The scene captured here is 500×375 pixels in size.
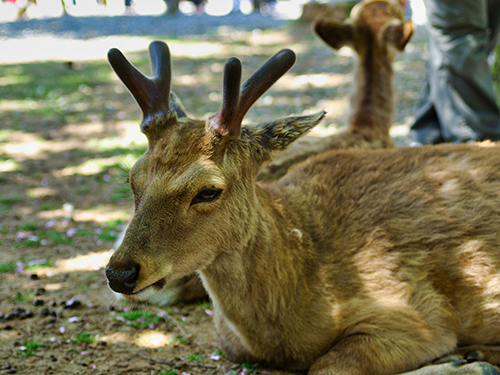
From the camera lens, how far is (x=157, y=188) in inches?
129

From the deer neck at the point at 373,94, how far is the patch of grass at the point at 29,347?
13.2 ft

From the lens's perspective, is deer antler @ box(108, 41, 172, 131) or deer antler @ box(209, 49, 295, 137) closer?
deer antler @ box(209, 49, 295, 137)

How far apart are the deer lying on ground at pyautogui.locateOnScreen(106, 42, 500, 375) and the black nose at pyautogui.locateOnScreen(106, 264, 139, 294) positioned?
0.05 meters

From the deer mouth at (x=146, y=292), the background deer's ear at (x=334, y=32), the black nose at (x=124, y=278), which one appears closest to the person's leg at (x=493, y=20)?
the background deer's ear at (x=334, y=32)

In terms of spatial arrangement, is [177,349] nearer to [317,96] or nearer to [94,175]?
[94,175]

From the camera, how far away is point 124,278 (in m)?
3.03

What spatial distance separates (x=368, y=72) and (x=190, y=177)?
12.6 feet

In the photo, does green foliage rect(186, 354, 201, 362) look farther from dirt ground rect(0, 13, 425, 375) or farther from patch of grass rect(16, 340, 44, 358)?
patch of grass rect(16, 340, 44, 358)

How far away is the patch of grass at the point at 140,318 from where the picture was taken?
4555mm

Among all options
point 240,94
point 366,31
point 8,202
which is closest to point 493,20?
point 366,31

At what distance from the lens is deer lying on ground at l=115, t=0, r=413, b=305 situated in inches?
239

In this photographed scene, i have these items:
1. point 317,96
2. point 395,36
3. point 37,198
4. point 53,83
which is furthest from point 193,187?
point 53,83

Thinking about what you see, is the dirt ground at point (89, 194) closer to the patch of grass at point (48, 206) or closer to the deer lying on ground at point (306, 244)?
the patch of grass at point (48, 206)

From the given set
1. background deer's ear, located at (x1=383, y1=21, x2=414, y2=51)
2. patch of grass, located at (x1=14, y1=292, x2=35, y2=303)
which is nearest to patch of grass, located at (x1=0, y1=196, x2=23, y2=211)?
patch of grass, located at (x1=14, y1=292, x2=35, y2=303)
